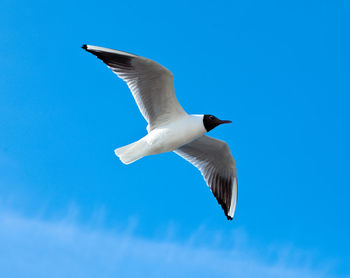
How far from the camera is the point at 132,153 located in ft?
20.7

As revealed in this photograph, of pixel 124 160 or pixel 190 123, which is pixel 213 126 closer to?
pixel 190 123

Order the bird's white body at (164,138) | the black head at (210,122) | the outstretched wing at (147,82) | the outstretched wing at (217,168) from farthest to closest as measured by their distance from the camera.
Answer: the outstretched wing at (217,168) → the black head at (210,122) → the bird's white body at (164,138) → the outstretched wing at (147,82)

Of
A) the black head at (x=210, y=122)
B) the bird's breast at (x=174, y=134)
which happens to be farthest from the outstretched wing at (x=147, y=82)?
the black head at (x=210, y=122)

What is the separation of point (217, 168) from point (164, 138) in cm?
129

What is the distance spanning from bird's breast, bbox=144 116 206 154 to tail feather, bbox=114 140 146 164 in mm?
109

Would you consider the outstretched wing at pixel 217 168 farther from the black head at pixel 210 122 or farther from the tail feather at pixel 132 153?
the tail feather at pixel 132 153

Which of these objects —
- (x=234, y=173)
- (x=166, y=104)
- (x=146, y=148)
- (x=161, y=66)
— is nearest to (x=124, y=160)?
(x=146, y=148)

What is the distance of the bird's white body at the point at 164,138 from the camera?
6285 millimetres

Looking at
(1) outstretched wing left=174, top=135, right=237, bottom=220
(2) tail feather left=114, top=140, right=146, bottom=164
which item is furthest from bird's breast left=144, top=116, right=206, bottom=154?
(1) outstretched wing left=174, top=135, right=237, bottom=220

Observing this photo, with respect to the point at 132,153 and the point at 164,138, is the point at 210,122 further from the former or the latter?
the point at 132,153

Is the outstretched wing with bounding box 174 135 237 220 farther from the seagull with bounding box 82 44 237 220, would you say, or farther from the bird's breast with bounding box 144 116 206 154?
the bird's breast with bounding box 144 116 206 154

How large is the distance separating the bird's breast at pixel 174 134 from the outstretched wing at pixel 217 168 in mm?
652

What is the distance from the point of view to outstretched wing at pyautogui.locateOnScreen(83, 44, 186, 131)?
6.05m

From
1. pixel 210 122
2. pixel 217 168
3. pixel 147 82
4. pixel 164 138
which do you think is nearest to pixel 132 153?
pixel 164 138
